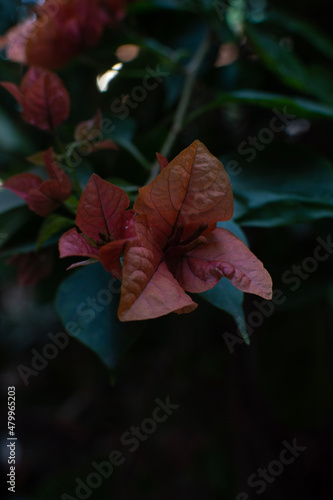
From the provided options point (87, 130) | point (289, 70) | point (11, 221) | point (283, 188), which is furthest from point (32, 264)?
point (289, 70)

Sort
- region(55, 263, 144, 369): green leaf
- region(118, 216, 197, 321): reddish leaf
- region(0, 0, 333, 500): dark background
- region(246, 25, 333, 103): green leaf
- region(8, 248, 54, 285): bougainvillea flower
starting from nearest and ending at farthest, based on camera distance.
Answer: region(118, 216, 197, 321): reddish leaf, region(55, 263, 144, 369): green leaf, region(8, 248, 54, 285): bougainvillea flower, region(246, 25, 333, 103): green leaf, region(0, 0, 333, 500): dark background

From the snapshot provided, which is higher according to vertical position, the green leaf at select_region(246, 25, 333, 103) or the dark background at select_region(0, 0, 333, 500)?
the green leaf at select_region(246, 25, 333, 103)

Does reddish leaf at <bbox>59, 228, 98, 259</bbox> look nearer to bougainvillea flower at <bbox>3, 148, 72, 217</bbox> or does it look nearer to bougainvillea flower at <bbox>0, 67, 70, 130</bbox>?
bougainvillea flower at <bbox>3, 148, 72, 217</bbox>

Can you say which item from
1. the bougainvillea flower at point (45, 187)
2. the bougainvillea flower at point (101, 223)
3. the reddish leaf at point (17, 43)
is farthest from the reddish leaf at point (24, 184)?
the reddish leaf at point (17, 43)

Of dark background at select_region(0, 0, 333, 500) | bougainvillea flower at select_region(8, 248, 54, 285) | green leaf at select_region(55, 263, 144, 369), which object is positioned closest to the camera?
green leaf at select_region(55, 263, 144, 369)

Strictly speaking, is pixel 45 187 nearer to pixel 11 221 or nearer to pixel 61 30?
pixel 11 221

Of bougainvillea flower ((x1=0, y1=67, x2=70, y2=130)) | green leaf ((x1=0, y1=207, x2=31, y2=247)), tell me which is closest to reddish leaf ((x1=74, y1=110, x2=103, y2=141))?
bougainvillea flower ((x1=0, y1=67, x2=70, y2=130))
